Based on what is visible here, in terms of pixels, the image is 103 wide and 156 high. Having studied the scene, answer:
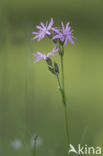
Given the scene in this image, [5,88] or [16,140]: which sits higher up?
[5,88]

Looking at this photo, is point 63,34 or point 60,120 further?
point 60,120

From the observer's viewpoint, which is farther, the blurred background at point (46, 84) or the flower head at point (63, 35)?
the blurred background at point (46, 84)

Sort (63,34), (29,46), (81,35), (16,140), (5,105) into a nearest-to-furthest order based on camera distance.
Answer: (63,34) < (29,46) < (16,140) < (5,105) < (81,35)

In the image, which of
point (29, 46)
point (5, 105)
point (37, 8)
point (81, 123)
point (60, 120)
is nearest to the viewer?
point (29, 46)

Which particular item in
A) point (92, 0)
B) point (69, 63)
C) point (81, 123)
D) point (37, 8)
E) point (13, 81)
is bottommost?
point (81, 123)

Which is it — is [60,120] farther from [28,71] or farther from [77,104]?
[28,71]

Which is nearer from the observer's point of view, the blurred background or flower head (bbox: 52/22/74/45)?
flower head (bbox: 52/22/74/45)

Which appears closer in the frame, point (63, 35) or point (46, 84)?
point (63, 35)

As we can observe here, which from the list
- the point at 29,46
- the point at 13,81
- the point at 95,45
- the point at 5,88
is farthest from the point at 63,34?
the point at 95,45
